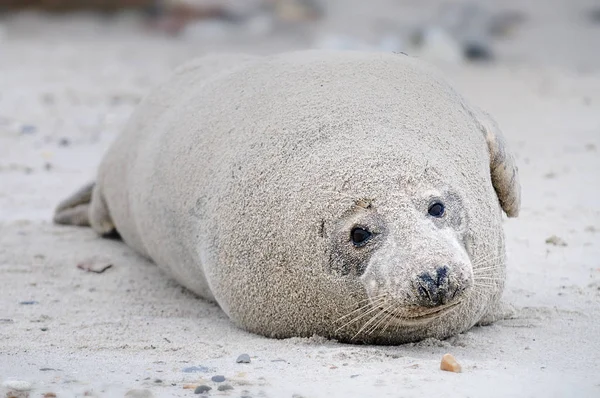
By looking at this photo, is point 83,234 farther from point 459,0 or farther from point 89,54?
point 459,0

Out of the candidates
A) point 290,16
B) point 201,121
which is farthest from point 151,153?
point 290,16

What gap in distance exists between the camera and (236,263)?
3711mm

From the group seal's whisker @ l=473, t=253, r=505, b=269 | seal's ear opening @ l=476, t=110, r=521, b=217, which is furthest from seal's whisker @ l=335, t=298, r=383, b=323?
seal's ear opening @ l=476, t=110, r=521, b=217

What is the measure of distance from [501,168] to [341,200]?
830 mm

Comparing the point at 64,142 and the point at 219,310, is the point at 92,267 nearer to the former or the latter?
the point at 219,310

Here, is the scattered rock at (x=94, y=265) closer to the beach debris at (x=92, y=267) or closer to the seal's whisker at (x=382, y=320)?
the beach debris at (x=92, y=267)

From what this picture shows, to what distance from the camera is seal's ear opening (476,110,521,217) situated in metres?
4.02

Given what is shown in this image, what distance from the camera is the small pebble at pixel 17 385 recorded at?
120 inches

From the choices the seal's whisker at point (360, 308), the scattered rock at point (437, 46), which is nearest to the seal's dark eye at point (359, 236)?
the seal's whisker at point (360, 308)

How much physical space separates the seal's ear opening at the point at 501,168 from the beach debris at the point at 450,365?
3.35 feet

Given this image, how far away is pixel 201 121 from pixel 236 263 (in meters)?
0.77

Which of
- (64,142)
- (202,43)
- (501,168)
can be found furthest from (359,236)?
(202,43)

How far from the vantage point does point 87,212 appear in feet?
18.6

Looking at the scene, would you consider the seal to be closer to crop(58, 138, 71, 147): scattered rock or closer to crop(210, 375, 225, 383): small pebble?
crop(210, 375, 225, 383): small pebble
